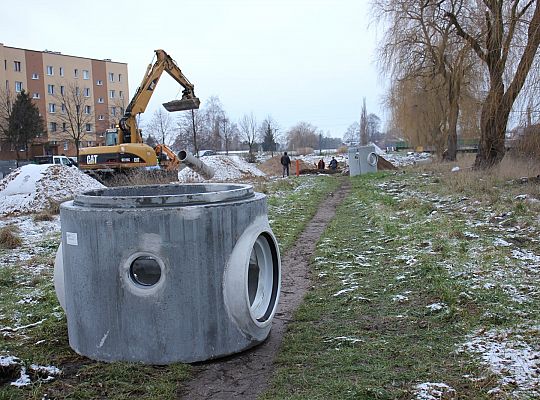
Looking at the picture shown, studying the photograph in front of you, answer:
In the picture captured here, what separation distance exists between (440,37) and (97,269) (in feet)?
75.2

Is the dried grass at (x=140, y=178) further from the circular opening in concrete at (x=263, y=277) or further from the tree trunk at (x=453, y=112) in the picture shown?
the circular opening in concrete at (x=263, y=277)

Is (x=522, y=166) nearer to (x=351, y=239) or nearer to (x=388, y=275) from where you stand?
(x=351, y=239)

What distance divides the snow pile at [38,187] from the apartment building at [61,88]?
3764 cm

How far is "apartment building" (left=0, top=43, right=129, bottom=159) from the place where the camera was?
2317 inches

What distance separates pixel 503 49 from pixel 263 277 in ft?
42.3

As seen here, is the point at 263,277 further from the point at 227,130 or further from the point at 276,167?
the point at 227,130

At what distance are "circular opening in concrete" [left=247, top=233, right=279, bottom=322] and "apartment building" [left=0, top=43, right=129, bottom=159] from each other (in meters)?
52.8

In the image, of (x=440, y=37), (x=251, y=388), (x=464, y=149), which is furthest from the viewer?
(x=464, y=149)

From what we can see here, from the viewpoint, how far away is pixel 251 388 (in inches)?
160

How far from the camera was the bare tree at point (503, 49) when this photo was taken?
A: 1393cm

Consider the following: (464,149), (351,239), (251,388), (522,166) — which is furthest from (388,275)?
(464,149)

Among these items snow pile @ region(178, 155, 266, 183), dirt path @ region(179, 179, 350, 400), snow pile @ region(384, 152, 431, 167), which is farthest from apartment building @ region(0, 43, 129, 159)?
dirt path @ region(179, 179, 350, 400)

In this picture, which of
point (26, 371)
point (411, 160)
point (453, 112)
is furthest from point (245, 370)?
point (411, 160)

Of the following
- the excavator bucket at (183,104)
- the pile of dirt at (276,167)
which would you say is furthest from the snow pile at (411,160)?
the excavator bucket at (183,104)
